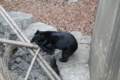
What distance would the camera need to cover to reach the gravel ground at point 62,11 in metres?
5.88

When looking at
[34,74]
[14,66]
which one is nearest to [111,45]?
[34,74]

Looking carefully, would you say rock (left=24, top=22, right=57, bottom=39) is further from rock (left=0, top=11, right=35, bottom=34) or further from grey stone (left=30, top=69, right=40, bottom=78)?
grey stone (left=30, top=69, right=40, bottom=78)

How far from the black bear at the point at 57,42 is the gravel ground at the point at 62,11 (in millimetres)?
1609

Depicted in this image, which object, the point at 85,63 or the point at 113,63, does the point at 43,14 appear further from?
the point at 113,63

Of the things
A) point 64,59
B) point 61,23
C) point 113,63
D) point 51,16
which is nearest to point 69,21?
point 61,23

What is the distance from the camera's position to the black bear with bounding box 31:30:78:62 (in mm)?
3990

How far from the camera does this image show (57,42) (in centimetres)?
404

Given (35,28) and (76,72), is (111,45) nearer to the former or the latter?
(76,72)

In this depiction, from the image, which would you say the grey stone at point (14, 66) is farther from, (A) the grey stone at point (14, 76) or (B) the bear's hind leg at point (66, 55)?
(B) the bear's hind leg at point (66, 55)

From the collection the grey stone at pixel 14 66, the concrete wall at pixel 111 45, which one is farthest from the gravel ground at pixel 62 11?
the concrete wall at pixel 111 45

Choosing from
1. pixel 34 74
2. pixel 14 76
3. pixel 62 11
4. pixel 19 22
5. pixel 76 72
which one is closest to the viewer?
pixel 76 72

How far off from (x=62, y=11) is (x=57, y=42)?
269 centimetres

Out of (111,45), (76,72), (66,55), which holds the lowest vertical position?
(76,72)

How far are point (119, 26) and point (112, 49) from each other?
0.30 m
